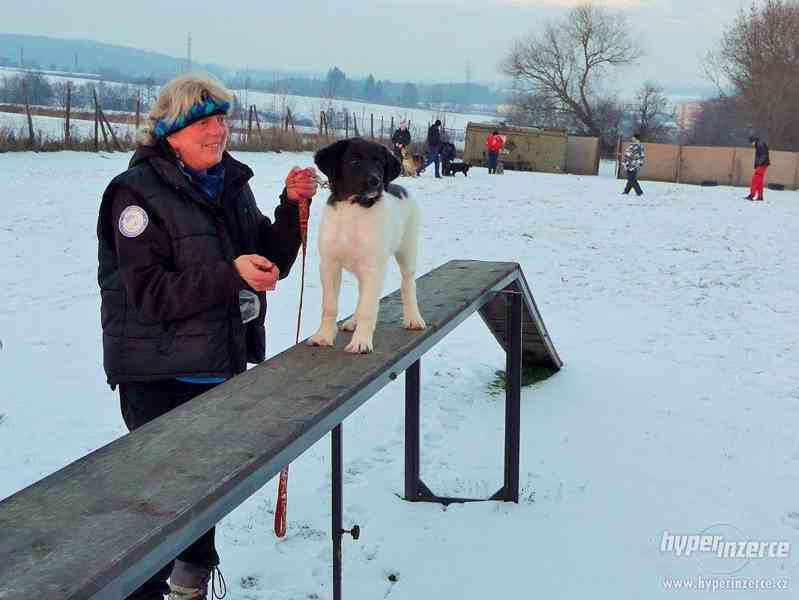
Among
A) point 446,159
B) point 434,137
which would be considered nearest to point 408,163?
point 434,137

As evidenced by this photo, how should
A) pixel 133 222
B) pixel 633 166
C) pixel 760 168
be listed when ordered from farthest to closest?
pixel 633 166
pixel 760 168
pixel 133 222

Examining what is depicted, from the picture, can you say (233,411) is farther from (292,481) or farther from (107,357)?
(292,481)

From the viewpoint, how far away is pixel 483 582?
3824mm

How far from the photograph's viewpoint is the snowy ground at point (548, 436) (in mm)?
3953

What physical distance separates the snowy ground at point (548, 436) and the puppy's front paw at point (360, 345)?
1.19 m

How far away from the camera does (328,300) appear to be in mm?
3373

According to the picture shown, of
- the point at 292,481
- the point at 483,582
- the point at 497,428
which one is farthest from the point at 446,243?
the point at 483,582

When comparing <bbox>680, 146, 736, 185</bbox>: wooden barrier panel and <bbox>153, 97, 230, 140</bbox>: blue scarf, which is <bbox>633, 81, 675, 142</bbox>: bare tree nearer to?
<bbox>680, 146, 736, 185</bbox>: wooden barrier panel

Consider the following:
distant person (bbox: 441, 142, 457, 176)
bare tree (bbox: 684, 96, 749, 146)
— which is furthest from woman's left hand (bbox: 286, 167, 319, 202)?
bare tree (bbox: 684, 96, 749, 146)

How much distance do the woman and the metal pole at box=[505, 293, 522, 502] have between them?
2.12 m

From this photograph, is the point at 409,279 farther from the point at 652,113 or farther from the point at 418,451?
the point at 652,113

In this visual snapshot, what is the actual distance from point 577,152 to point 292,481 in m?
35.5

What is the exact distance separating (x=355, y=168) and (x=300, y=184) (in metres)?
0.22

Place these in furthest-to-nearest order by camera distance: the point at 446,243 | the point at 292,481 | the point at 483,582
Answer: the point at 446,243, the point at 292,481, the point at 483,582
